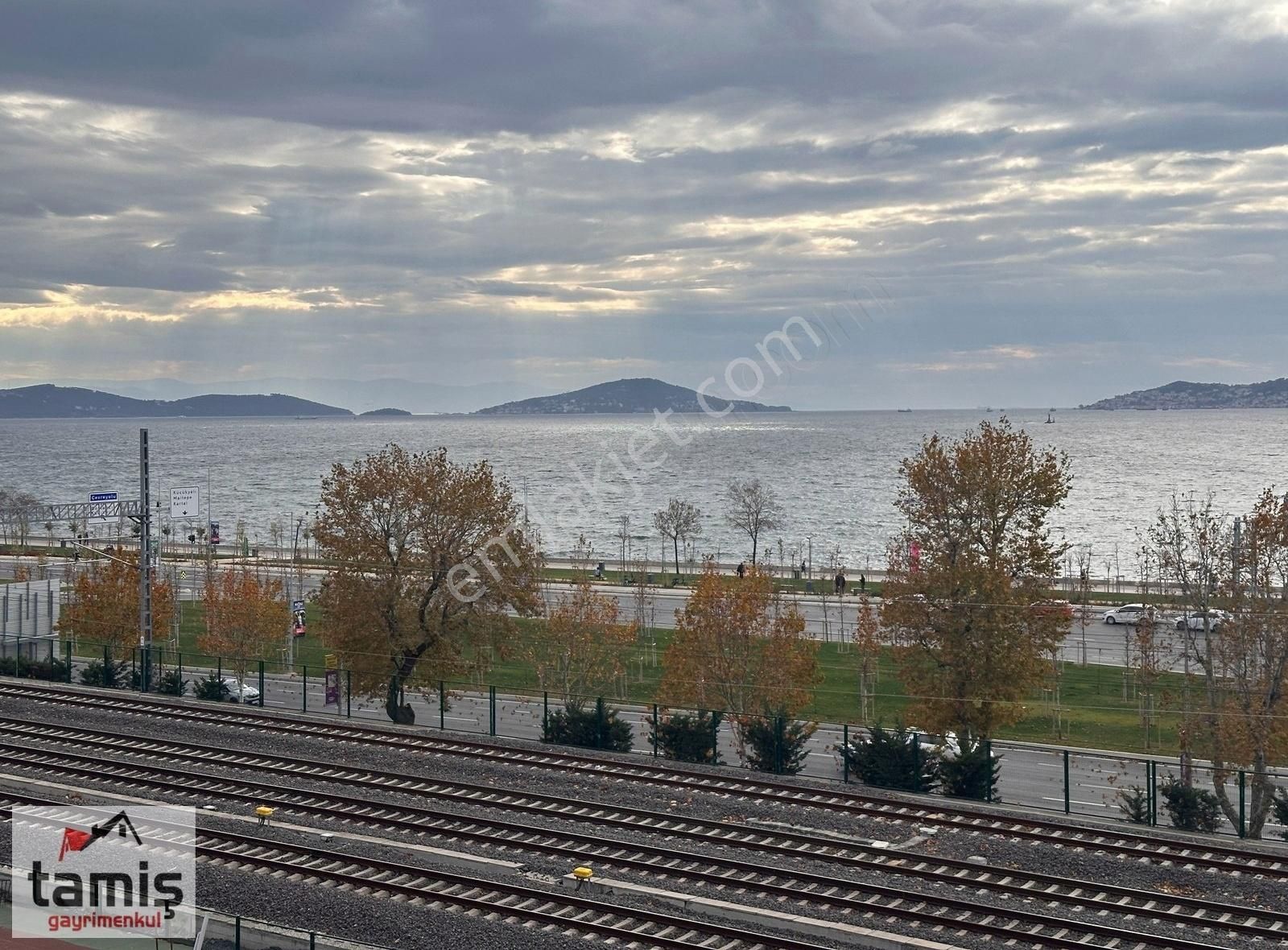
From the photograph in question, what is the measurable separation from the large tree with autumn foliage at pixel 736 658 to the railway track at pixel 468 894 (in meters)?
17.6

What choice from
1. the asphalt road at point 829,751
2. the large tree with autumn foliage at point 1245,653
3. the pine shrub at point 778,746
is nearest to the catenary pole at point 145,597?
the asphalt road at point 829,751

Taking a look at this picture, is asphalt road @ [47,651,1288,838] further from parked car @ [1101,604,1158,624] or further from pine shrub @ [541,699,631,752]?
parked car @ [1101,604,1158,624]

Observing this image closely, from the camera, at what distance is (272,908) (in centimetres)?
1759

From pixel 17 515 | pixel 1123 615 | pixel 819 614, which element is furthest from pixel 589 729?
pixel 17 515

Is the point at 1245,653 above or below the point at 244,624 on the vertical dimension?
above

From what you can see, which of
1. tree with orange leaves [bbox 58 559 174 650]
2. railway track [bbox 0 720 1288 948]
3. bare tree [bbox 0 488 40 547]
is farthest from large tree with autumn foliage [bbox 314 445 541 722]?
bare tree [bbox 0 488 40 547]

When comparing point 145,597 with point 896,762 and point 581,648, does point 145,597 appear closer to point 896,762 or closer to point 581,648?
point 581,648

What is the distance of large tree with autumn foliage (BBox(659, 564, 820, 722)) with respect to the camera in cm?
3662

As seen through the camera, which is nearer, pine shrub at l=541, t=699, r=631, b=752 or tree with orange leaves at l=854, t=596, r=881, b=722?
pine shrub at l=541, t=699, r=631, b=752

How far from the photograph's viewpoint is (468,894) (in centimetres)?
1841

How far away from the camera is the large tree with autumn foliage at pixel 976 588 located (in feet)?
107

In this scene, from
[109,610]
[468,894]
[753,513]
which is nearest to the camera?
[468,894]

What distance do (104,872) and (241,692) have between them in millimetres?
22241

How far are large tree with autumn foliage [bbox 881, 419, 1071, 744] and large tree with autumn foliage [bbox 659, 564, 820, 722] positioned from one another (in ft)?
12.4
